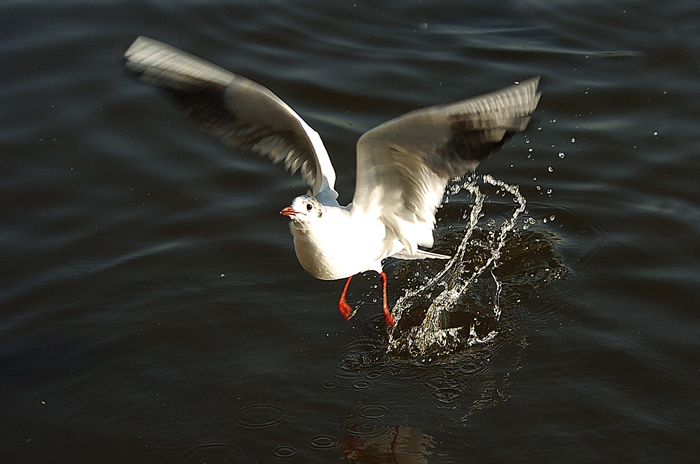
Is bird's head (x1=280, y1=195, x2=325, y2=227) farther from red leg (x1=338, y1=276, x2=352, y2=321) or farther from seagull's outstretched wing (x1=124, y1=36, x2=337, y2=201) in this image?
red leg (x1=338, y1=276, x2=352, y2=321)

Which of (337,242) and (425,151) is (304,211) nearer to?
(337,242)

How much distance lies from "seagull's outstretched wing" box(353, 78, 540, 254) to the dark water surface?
903 mm

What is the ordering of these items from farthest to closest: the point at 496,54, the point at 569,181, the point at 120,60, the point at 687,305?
the point at 496,54 < the point at 569,181 < the point at 687,305 < the point at 120,60

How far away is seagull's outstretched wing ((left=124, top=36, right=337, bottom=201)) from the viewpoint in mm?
4836

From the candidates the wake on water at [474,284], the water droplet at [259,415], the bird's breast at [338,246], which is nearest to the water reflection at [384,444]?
the water droplet at [259,415]

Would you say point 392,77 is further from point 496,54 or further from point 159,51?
point 159,51

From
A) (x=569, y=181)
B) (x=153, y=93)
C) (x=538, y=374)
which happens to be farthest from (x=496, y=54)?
(x=538, y=374)

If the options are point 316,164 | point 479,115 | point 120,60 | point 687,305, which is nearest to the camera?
point 479,115

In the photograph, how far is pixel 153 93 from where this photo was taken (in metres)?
8.30

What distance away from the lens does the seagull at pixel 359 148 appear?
4164 millimetres

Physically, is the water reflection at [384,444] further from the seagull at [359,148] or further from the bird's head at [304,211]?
the bird's head at [304,211]

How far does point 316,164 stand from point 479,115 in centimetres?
151

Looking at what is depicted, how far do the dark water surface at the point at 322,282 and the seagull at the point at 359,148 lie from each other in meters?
0.49

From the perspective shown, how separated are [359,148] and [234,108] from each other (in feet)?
3.28
